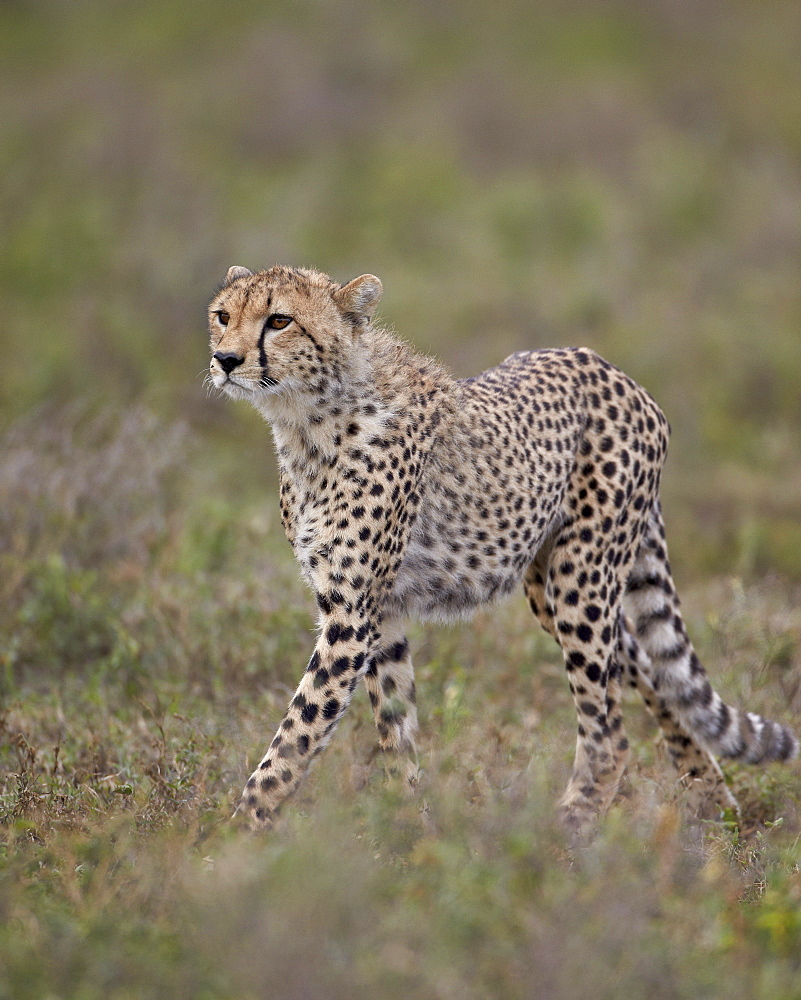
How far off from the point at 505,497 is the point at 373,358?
0.59 m

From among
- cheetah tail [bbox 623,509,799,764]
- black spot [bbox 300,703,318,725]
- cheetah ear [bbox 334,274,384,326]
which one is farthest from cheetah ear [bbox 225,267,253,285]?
cheetah tail [bbox 623,509,799,764]

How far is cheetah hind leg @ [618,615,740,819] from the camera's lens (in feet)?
13.3

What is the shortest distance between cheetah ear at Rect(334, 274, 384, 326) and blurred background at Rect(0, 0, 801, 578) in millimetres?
3257

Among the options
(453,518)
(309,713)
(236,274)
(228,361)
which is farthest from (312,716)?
(236,274)

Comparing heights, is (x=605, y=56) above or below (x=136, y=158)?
above

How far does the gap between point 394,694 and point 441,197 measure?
376 inches

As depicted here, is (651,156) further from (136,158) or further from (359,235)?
(136,158)

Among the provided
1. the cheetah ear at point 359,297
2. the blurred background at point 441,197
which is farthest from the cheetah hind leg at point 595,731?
the blurred background at point 441,197

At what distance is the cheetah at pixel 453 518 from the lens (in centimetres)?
339

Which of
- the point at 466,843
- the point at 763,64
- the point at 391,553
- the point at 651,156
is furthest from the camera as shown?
the point at 763,64

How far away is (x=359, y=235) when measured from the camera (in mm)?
11805

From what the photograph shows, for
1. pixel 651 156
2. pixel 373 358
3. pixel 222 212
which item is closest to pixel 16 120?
pixel 222 212

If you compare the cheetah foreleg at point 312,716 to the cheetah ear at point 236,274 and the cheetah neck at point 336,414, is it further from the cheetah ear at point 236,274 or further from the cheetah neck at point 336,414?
the cheetah ear at point 236,274

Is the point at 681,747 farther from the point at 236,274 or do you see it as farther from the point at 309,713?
the point at 236,274
